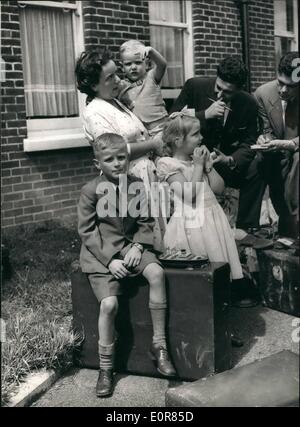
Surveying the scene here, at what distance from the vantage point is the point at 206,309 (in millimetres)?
3340

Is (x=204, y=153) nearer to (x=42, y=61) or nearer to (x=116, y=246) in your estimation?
(x=116, y=246)

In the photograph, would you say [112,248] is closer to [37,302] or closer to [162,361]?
[162,361]

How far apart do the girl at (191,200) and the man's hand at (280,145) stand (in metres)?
1.06

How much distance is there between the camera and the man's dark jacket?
4.78 m

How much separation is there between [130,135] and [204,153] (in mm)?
541

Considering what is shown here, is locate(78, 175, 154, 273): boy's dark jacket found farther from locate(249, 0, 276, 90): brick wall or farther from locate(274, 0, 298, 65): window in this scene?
locate(274, 0, 298, 65): window

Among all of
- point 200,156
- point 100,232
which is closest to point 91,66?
point 200,156

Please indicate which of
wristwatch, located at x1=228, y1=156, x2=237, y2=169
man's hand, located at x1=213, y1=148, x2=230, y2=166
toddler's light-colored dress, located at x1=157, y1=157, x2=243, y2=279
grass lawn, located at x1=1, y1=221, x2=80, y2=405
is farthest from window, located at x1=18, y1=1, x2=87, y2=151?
toddler's light-colored dress, located at x1=157, y1=157, x2=243, y2=279

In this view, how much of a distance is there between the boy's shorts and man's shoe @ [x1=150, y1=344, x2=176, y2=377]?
39 centimetres

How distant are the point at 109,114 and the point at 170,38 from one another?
519 cm

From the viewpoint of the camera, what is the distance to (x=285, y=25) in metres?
10.6

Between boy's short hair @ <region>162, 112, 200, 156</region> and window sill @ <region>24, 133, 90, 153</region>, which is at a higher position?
boy's short hair @ <region>162, 112, 200, 156</region>

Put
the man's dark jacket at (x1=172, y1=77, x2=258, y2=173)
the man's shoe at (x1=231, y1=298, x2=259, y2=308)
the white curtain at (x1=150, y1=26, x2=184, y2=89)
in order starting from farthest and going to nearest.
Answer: the white curtain at (x1=150, y1=26, x2=184, y2=89)
the man's dark jacket at (x1=172, y1=77, x2=258, y2=173)
the man's shoe at (x1=231, y1=298, x2=259, y2=308)

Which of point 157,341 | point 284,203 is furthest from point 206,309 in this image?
point 284,203
